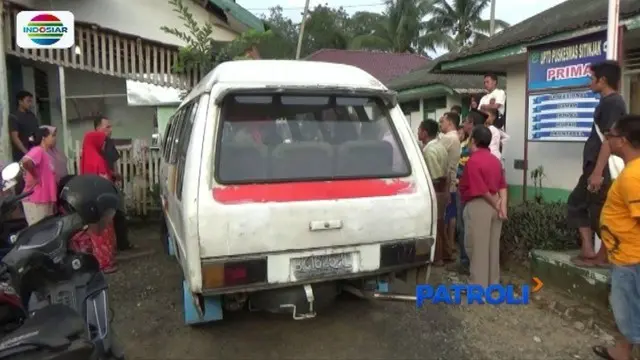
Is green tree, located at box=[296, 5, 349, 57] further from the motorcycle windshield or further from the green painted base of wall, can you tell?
the motorcycle windshield

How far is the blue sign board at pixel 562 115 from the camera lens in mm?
5453

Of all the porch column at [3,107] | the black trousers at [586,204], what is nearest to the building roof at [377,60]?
the porch column at [3,107]

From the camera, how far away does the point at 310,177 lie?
3.62m

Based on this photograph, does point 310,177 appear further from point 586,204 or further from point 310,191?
point 586,204

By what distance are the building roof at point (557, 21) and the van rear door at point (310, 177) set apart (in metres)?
2.91

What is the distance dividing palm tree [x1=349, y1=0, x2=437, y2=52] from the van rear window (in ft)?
101

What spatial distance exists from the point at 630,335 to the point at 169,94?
1029 centimetres

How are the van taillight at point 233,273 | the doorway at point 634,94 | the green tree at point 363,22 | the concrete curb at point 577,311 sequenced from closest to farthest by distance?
the van taillight at point 233,273, the concrete curb at point 577,311, the doorway at point 634,94, the green tree at point 363,22

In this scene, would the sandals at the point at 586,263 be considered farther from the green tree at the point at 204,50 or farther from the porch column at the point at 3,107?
the porch column at the point at 3,107

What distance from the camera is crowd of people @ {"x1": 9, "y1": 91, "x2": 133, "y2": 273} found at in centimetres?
555

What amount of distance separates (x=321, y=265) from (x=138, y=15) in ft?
27.8

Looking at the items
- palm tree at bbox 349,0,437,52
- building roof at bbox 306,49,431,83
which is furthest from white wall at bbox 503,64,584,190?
palm tree at bbox 349,0,437,52

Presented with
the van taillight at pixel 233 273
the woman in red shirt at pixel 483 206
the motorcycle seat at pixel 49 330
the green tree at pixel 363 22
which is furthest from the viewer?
the green tree at pixel 363 22

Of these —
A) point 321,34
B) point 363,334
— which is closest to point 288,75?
point 363,334
